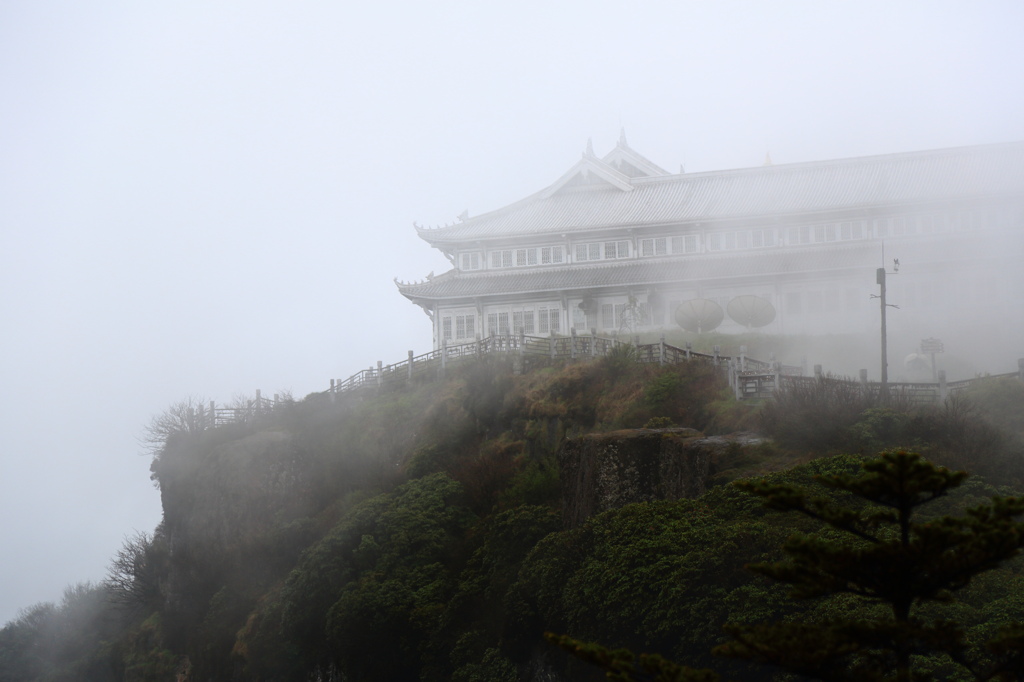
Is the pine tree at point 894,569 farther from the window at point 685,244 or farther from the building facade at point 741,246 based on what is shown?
the window at point 685,244

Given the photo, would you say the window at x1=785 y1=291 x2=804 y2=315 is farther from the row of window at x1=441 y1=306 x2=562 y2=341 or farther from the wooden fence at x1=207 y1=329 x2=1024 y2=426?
the row of window at x1=441 y1=306 x2=562 y2=341

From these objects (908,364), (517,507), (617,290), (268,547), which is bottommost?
(268,547)

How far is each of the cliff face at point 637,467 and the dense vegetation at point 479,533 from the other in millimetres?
846

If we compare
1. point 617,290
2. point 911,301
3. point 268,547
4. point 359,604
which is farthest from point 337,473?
point 911,301

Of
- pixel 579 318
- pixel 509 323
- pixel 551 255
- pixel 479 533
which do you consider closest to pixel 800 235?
pixel 579 318

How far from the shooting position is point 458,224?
6000cm

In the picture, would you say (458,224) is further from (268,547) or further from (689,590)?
(689,590)

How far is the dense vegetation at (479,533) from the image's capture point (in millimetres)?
22484

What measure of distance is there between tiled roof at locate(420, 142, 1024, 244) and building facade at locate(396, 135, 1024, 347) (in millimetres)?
108

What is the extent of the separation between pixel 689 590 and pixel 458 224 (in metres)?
40.2

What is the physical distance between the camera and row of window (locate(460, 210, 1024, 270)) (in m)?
53.0

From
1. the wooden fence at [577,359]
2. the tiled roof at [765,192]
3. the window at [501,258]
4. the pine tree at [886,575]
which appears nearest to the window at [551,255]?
the tiled roof at [765,192]

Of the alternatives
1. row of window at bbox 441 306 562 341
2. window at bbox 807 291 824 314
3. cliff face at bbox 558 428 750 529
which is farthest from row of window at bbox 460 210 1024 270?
cliff face at bbox 558 428 750 529

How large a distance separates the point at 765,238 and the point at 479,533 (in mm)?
28099
